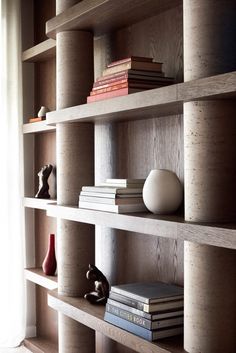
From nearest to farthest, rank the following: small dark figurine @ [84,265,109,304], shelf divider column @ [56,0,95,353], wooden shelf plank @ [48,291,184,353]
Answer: wooden shelf plank @ [48,291,184,353]
small dark figurine @ [84,265,109,304]
shelf divider column @ [56,0,95,353]

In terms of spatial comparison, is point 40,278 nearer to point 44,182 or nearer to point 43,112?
point 44,182

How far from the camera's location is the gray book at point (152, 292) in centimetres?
207

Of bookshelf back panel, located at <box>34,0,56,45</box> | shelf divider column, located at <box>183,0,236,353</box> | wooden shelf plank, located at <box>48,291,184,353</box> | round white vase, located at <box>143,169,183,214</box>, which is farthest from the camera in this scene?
bookshelf back panel, located at <box>34,0,56,45</box>

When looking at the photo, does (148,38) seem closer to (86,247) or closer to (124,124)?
(124,124)

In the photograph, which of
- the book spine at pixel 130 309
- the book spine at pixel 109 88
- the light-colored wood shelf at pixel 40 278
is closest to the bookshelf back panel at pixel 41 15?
the book spine at pixel 109 88

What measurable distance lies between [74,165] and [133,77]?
2.26 feet

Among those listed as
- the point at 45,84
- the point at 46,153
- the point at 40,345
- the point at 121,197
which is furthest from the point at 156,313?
the point at 45,84

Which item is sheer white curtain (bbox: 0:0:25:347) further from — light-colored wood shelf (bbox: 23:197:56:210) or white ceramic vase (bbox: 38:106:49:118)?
white ceramic vase (bbox: 38:106:49:118)

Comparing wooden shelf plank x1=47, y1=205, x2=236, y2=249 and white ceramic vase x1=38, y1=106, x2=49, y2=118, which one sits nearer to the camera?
wooden shelf plank x1=47, y1=205, x2=236, y2=249

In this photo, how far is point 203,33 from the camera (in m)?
1.76

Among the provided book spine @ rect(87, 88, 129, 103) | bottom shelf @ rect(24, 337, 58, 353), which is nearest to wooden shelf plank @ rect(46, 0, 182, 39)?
book spine @ rect(87, 88, 129, 103)

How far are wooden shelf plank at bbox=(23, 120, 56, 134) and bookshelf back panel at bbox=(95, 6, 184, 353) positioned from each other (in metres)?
0.42

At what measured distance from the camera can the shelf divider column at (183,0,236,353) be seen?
1.75 metres

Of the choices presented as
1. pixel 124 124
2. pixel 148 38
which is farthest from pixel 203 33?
pixel 124 124
